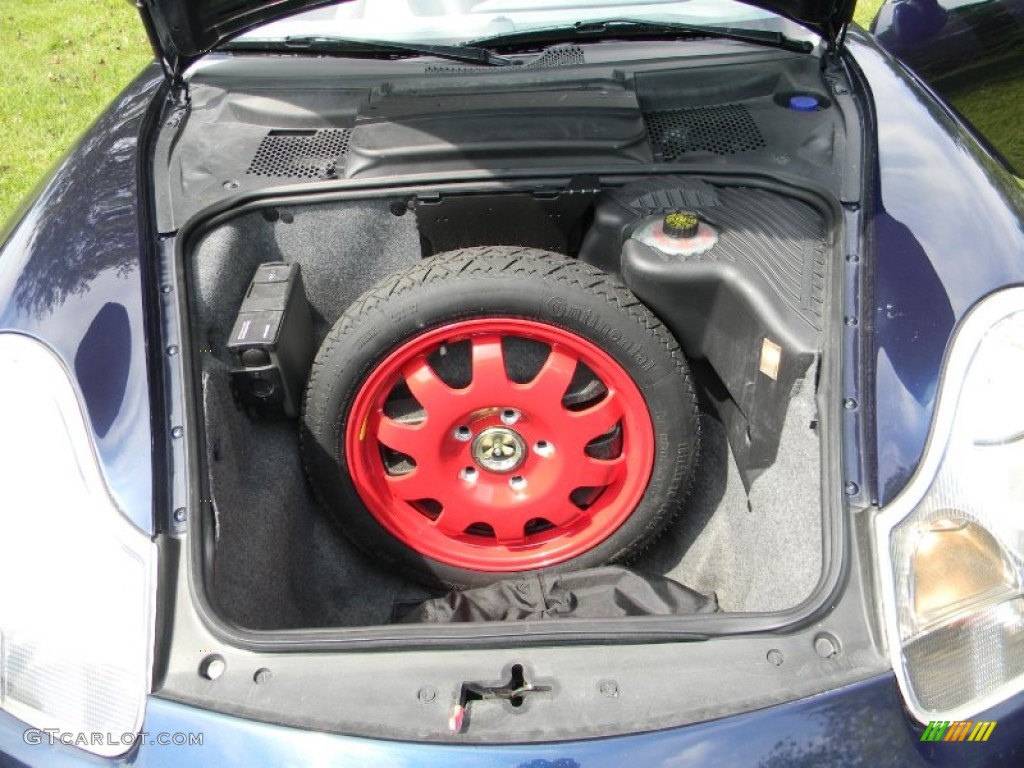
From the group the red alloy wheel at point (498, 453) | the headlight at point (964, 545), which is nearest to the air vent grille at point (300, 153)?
the red alloy wheel at point (498, 453)

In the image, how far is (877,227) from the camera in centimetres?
147

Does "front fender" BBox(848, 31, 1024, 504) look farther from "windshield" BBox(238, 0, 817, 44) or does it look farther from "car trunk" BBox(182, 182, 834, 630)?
"windshield" BBox(238, 0, 817, 44)

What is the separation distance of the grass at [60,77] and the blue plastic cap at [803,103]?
57.0 inches

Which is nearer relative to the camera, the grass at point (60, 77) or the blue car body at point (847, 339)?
the blue car body at point (847, 339)

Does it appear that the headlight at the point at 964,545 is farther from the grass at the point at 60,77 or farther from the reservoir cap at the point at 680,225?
the grass at the point at 60,77

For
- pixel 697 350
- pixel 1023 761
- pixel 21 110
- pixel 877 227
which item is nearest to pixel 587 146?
pixel 697 350

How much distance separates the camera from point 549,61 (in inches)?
72.9

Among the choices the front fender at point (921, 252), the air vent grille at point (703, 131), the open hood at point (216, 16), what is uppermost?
the open hood at point (216, 16)

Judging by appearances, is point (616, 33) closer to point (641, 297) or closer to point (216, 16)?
point (641, 297)

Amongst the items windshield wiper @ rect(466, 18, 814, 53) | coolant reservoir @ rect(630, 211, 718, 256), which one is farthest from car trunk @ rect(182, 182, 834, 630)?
windshield wiper @ rect(466, 18, 814, 53)

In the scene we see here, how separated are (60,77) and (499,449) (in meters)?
4.75

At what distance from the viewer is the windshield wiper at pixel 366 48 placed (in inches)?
71.0

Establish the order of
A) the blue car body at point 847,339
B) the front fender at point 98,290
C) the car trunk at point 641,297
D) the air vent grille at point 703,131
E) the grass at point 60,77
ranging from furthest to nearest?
the grass at point 60,77 < the air vent grille at point 703,131 < the car trunk at point 641,297 < the front fender at point 98,290 < the blue car body at point 847,339
